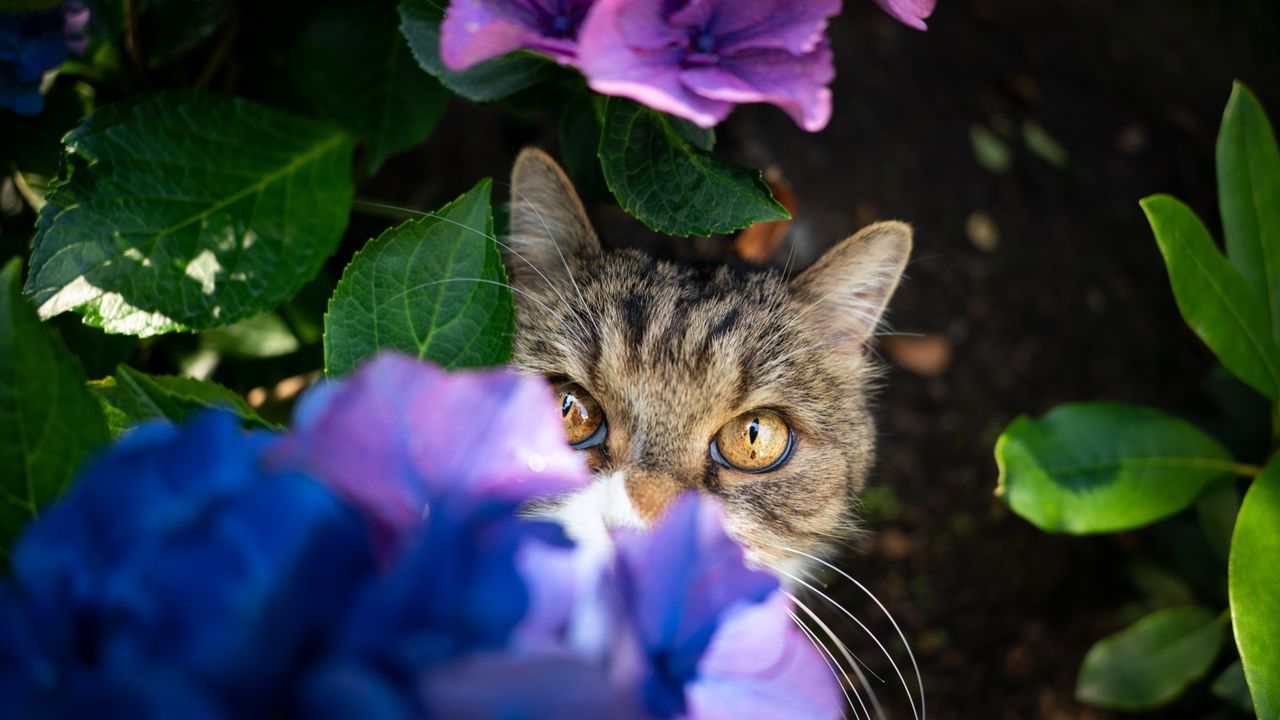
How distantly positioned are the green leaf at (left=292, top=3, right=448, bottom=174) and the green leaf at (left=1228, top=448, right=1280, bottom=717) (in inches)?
44.9

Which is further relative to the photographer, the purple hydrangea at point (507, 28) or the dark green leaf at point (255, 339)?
the dark green leaf at point (255, 339)

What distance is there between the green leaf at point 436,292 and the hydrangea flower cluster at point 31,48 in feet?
1.70

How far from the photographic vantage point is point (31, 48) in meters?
0.92

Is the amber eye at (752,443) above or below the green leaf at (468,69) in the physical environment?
below

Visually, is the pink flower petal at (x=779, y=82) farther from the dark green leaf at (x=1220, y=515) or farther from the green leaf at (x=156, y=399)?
the dark green leaf at (x=1220, y=515)

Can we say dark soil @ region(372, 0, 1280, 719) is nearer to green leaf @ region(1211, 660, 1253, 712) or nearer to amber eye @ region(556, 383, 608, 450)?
green leaf @ region(1211, 660, 1253, 712)

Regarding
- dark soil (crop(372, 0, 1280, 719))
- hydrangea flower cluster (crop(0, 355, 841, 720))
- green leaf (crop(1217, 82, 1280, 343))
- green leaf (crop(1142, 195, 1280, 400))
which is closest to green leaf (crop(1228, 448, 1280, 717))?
green leaf (crop(1142, 195, 1280, 400))

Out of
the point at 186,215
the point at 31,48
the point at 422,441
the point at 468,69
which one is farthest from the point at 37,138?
the point at 422,441

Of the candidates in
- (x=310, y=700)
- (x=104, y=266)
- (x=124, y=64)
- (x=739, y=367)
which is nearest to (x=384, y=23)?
(x=124, y=64)

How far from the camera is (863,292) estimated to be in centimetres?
124

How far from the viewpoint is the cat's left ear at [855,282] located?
1161 millimetres

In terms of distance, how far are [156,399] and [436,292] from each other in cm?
22

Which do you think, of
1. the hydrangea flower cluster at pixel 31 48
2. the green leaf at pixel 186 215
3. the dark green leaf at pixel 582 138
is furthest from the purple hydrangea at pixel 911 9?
the hydrangea flower cluster at pixel 31 48

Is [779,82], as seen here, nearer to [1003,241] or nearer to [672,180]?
[672,180]
